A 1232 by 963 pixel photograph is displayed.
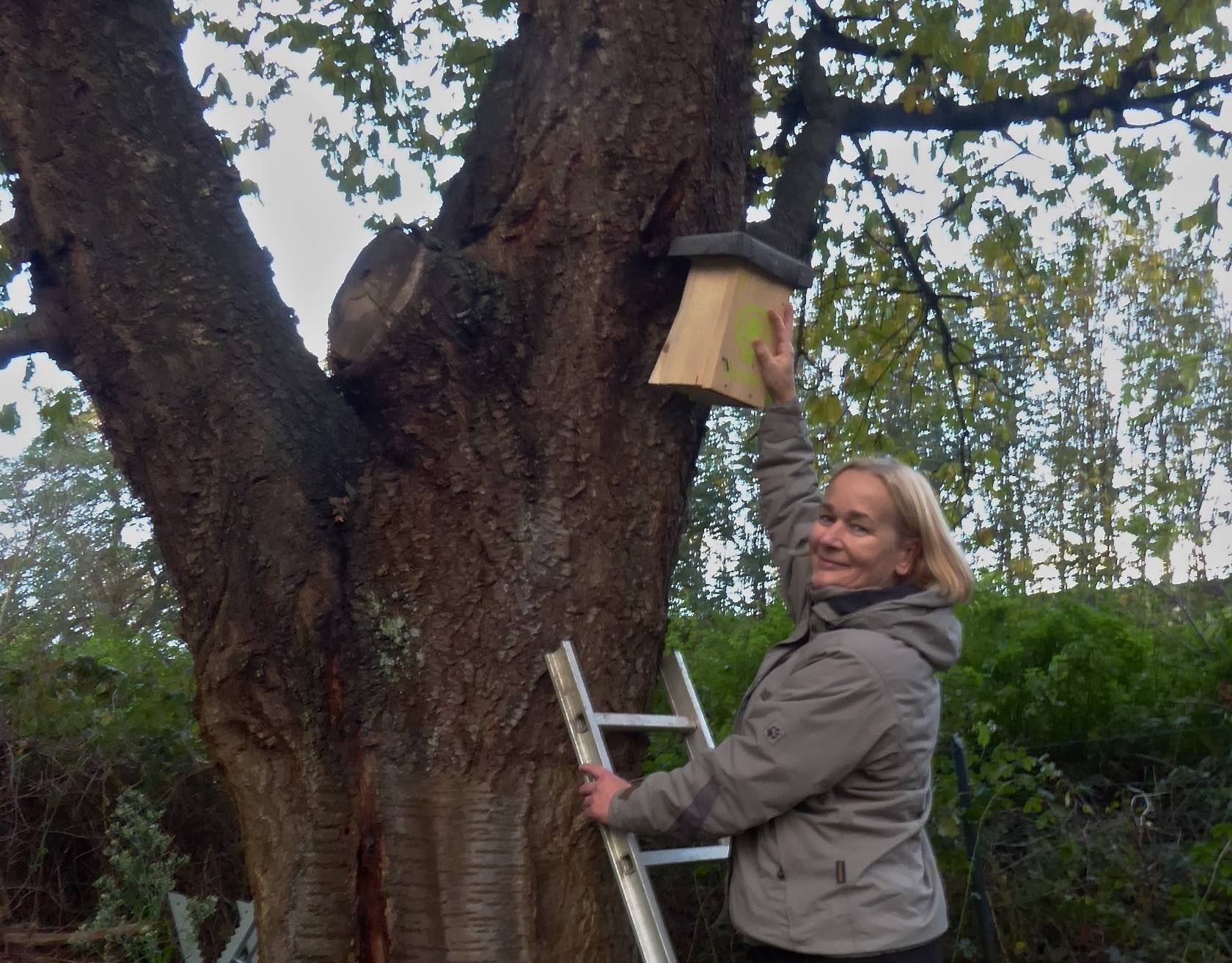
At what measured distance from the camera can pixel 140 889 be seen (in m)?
4.77

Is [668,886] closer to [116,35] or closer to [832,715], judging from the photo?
[832,715]

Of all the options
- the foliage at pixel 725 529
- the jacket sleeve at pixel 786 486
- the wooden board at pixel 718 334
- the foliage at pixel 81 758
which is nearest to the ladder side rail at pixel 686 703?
the jacket sleeve at pixel 786 486

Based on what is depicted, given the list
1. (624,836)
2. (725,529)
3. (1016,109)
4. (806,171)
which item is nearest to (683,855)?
(624,836)

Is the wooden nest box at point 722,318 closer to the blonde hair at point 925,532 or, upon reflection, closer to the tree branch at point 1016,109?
the blonde hair at point 925,532

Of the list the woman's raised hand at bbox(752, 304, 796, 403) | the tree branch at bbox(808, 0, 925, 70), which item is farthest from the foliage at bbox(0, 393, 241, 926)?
the tree branch at bbox(808, 0, 925, 70)

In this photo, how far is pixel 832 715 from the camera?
2.20m

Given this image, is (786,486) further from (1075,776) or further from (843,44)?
(1075,776)

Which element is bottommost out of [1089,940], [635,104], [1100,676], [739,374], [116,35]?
[1089,940]

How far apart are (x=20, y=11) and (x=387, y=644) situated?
190 centimetres

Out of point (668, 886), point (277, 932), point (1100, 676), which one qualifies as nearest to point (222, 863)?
point (668, 886)

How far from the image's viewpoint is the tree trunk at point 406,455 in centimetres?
258

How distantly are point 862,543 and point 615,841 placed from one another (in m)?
0.86

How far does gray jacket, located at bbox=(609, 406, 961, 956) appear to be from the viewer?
220cm

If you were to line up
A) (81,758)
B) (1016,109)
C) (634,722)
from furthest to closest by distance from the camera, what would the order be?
(81,758) < (1016,109) < (634,722)
